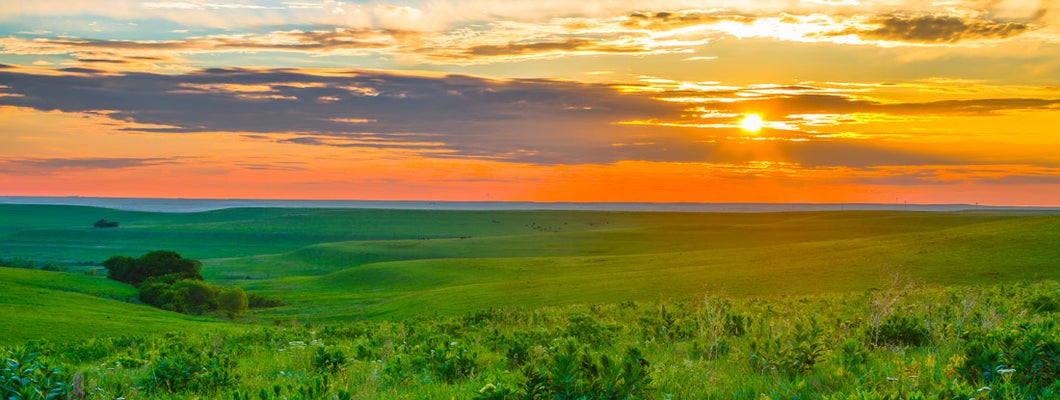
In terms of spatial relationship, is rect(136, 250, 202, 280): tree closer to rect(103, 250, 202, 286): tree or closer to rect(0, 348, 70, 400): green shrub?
rect(103, 250, 202, 286): tree

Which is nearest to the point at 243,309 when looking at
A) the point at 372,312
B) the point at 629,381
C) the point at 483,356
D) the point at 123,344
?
the point at 372,312

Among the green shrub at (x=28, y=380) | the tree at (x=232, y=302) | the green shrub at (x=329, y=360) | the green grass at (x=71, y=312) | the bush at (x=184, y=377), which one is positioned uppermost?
the green shrub at (x=28, y=380)

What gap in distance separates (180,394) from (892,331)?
10.8 m

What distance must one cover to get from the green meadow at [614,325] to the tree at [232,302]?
311 centimetres

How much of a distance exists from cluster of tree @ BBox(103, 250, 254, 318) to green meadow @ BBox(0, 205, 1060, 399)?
4.55 meters

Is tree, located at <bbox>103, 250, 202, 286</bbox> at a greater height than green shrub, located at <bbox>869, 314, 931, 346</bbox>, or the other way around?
green shrub, located at <bbox>869, 314, 931, 346</bbox>

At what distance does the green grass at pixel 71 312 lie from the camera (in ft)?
150

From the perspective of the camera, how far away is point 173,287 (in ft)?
279

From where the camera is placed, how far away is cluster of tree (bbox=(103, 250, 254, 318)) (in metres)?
81.1

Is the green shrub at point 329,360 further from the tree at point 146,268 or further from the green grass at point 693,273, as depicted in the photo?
the tree at point 146,268

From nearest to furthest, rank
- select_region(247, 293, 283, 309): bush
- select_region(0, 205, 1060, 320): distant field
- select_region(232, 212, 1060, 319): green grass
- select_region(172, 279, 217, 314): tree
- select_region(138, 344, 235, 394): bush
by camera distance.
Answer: select_region(138, 344, 235, 394): bush → select_region(232, 212, 1060, 319): green grass → select_region(0, 205, 1060, 320): distant field → select_region(172, 279, 217, 314): tree → select_region(247, 293, 283, 309): bush

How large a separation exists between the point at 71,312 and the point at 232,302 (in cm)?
2532

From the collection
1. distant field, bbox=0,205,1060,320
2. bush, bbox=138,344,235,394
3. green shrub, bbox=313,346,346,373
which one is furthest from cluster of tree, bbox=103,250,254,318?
bush, bbox=138,344,235,394

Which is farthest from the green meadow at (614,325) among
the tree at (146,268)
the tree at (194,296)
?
the tree at (146,268)
